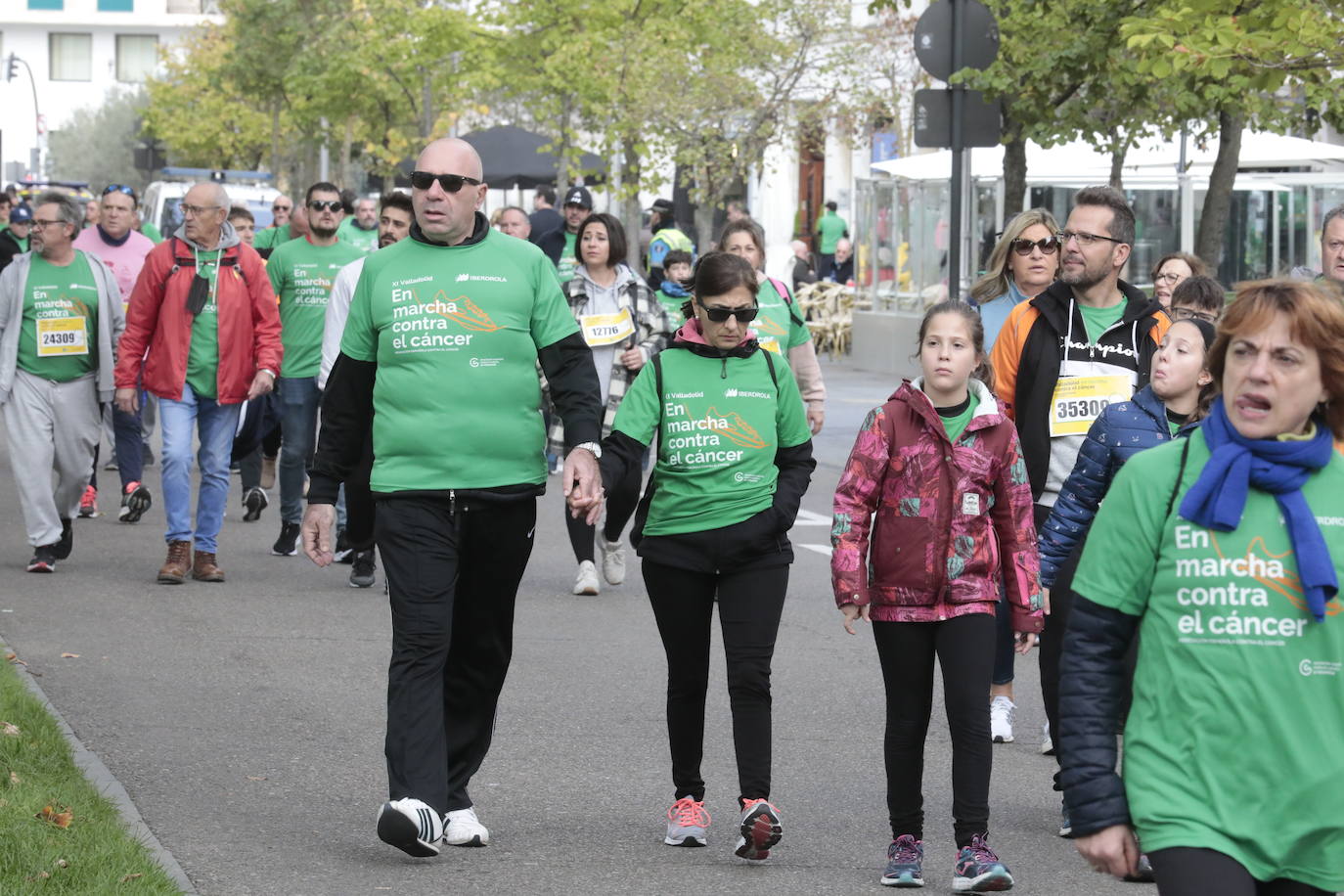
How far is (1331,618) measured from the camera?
10.9 ft

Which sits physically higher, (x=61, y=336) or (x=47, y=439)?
(x=61, y=336)

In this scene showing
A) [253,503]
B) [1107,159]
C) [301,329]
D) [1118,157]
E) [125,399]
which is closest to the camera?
[125,399]

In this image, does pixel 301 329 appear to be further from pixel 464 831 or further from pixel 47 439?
pixel 464 831

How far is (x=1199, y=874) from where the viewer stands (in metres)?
3.25

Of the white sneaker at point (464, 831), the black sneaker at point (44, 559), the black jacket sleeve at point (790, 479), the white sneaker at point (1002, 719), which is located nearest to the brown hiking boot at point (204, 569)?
the black sneaker at point (44, 559)

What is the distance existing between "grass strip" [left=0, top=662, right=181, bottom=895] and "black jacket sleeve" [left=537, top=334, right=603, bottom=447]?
1.67 metres

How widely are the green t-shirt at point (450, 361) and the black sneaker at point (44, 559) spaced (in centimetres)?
585

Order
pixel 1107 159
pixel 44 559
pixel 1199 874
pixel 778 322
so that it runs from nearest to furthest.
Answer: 1. pixel 1199 874
2. pixel 778 322
3. pixel 44 559
4. pixel 1107 159

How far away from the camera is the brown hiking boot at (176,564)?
36.1 feet

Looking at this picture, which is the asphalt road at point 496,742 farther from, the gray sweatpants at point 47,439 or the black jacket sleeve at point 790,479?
the black jacket sleeve at point 790,479

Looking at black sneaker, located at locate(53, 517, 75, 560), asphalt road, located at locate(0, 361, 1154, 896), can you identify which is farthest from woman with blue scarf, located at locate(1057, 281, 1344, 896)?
black sneaker, located at locate(53, 517, 75, 560)

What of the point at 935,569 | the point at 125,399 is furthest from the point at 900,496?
the point at 125,399

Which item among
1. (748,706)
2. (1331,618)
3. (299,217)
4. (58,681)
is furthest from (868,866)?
(299,217)

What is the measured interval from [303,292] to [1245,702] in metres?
9.90
